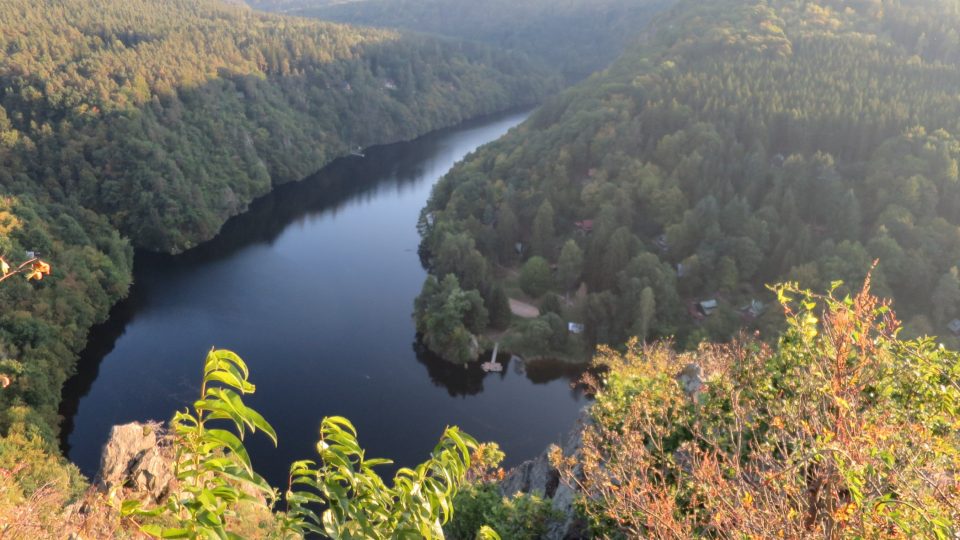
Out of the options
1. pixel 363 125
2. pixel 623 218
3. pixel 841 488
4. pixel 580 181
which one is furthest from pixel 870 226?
pixel 363 125

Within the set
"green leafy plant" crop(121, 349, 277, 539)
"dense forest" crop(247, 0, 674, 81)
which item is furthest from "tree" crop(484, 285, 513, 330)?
"dense forest" crop(247, 0, 674, 81)

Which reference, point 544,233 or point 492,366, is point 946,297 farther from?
point 492,366

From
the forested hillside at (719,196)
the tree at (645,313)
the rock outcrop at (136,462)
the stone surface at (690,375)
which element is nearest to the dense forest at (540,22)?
the forested hillside at (719,196)

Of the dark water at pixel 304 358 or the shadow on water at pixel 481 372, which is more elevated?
the dark water at pixel 304 358

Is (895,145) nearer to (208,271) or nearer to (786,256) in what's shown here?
(786,256)

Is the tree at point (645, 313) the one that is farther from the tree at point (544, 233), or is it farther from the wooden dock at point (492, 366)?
the tree at point (544, 233)

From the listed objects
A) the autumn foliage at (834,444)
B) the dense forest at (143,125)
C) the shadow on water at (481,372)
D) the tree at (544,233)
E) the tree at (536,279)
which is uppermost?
the autumn foliage at (834,444)
